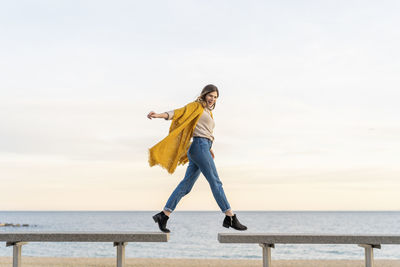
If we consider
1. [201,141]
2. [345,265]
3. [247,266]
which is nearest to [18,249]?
[201,141]

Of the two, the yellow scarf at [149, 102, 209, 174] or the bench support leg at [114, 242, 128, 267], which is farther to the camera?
the yellow scarf at [149, 102, 209, 174]

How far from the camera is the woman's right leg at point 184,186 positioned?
5629mm

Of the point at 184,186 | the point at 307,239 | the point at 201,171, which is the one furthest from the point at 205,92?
the point at 307,239

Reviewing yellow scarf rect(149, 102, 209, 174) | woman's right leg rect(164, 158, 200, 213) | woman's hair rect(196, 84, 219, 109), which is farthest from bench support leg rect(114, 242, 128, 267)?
woman's hair rect(196, 84, 219, 109)

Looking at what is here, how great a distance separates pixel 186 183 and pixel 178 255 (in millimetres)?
29382

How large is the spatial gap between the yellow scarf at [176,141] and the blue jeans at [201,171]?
0.12 m

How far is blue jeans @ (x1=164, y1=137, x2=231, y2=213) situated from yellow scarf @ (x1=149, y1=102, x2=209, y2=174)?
4.6 inches

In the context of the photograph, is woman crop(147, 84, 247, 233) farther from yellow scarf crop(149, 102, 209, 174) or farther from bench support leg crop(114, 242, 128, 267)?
bench support leg crop(114, 242, 128, 267)

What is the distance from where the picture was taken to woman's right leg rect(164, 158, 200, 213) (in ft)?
18.5

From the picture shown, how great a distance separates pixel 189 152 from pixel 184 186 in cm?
42

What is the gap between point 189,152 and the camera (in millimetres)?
5609

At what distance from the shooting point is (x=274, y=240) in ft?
16.6

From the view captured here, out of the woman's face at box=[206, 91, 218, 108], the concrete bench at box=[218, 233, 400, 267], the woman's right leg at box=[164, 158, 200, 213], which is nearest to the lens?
the concrete bench at box=[218, 233, 400, 267]

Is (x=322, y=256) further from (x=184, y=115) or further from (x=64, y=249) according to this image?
(x=184, y=115)
